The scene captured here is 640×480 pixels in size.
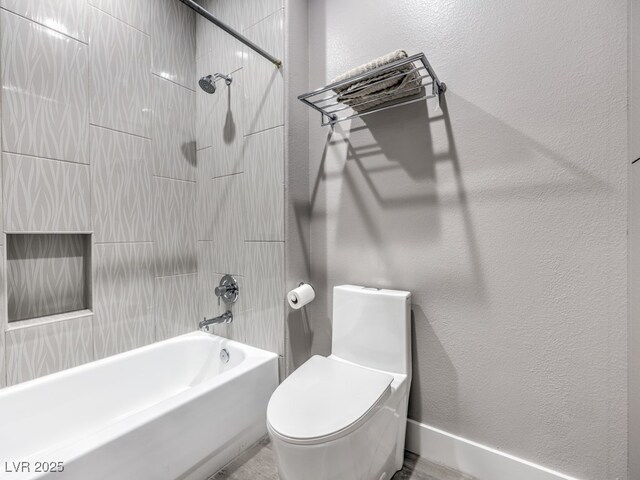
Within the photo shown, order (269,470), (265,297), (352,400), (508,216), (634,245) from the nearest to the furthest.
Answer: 1. (634,245)
2. (352,400)
3. (508,216)
4. (269,470)
5. (265,297)

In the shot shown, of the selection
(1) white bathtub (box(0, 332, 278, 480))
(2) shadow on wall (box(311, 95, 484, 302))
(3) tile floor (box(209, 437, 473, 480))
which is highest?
(2) shadow on wall (box(311, 95, 484, 302))

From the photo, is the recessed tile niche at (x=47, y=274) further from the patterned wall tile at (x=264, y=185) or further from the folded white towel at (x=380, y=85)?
the folded white towel at (x=380, y=85)

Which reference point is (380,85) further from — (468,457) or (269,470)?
(269,470)

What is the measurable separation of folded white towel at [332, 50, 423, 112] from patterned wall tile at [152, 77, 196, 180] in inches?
44.6

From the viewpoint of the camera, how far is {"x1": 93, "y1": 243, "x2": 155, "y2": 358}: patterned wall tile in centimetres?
163

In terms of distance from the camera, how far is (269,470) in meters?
1.38

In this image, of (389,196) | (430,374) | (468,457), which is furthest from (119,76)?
(468,457)

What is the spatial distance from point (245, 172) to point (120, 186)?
0.68m

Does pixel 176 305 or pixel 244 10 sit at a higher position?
pixel 244 10

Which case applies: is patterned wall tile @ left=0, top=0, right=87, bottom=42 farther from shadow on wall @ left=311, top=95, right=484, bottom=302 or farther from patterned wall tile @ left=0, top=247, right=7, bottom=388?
shadow on wall @ left=311, top=95, right=484, bottom=302

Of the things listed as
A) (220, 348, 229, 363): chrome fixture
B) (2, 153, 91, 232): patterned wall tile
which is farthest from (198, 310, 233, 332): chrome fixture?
(2, 153, 91, 232): patterned wall tile

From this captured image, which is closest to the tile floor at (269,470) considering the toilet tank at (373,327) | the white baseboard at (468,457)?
the white baseboard at (468,457)

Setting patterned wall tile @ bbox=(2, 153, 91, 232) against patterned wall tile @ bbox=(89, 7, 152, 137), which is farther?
patterned wall tile @ bbox=(89, 7, 152, 137)

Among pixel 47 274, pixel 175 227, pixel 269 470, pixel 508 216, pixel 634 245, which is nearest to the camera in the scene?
pixel 634 245
